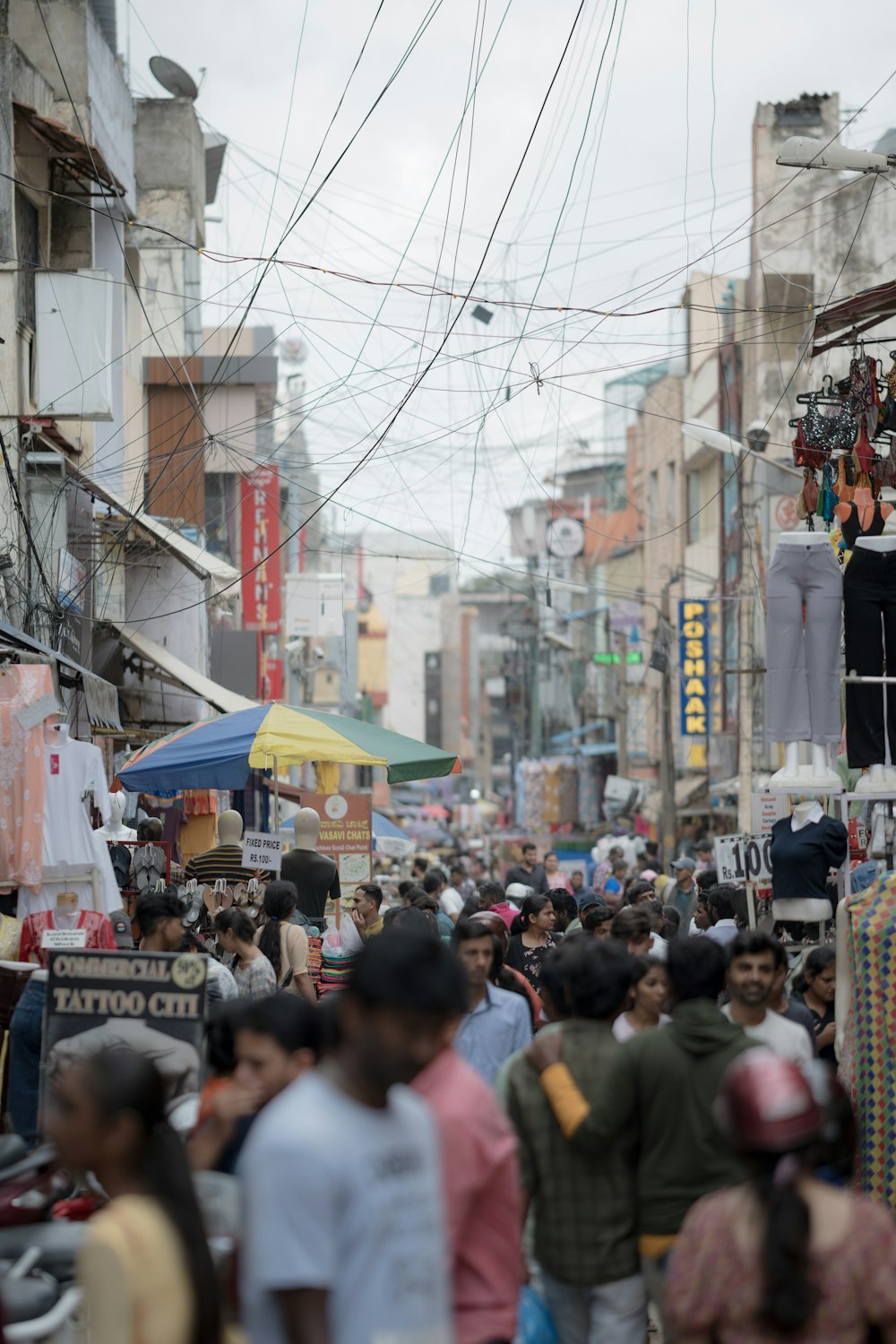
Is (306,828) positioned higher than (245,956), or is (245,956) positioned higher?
(306,828)

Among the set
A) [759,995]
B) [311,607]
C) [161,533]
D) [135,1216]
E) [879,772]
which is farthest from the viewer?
[311,607]

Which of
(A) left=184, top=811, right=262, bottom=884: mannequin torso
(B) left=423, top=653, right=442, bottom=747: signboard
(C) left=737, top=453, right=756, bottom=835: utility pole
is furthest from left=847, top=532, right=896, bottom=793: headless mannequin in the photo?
(B) left=423, top=653, right=442, bottom=747: signboard

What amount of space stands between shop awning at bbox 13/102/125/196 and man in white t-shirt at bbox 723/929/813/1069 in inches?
502

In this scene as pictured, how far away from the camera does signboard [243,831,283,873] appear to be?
39.1ft

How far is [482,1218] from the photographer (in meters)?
3.81

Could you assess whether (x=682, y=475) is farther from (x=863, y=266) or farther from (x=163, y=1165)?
(x=163, y=1165)

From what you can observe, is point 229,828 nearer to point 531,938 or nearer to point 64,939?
point 531,938

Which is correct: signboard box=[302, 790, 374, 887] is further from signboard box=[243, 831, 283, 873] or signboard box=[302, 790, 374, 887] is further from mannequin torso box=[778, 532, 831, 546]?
mannequin torso box=[778, 532, 831, 546]

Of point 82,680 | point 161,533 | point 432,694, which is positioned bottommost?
point 432,694

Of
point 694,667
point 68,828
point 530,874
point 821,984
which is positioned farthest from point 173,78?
point 821,984

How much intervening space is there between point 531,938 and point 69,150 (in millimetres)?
10791

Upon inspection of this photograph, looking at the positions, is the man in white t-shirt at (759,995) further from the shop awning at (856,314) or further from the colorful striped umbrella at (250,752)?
the colorful striped umbrella at (250,752)

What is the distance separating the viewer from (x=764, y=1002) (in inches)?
207

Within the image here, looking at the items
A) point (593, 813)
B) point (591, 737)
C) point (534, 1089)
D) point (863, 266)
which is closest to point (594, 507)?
point (591, 737)
